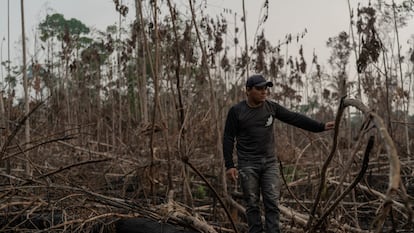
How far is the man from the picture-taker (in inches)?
150

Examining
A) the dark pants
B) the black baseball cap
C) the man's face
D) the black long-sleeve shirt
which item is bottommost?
the dark pants

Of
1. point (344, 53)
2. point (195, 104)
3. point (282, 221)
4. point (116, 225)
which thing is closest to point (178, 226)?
point (116, 225)

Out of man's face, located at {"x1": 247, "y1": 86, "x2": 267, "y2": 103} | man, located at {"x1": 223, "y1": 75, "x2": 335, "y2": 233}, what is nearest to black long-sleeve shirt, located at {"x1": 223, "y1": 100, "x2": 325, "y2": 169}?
man, located at {"x1": 223, "y1": 75, "x2": 335, "y2": 233}

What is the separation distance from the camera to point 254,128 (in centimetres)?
387

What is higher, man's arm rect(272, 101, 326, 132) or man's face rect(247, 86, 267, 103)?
man's face rect(247, 86, 267, 103)

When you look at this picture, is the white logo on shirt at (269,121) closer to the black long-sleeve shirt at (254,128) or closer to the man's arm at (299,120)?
the black long-sleeve shirt at (254,128)

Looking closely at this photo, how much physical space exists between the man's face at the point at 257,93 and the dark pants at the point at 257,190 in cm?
48

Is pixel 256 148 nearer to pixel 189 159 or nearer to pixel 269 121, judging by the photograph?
pixel 269 121

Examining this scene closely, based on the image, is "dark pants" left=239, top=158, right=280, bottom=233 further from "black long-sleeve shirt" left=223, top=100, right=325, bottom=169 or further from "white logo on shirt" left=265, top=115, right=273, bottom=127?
"white logo on shirt" left=265, top=115, right=273, bottom=127

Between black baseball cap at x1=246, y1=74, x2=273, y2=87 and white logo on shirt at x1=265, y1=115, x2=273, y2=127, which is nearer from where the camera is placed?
black baseball cap at x1=246, y1=74, x2=273, y2=87

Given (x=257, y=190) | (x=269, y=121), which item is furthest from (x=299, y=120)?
(x=257, y=190)

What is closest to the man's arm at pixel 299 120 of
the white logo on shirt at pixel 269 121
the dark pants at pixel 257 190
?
the white logo on shirt at pixel 269 121

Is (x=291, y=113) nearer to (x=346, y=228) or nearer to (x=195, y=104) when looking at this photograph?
(x=346, y=228)

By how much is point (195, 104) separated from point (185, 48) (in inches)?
30.0
